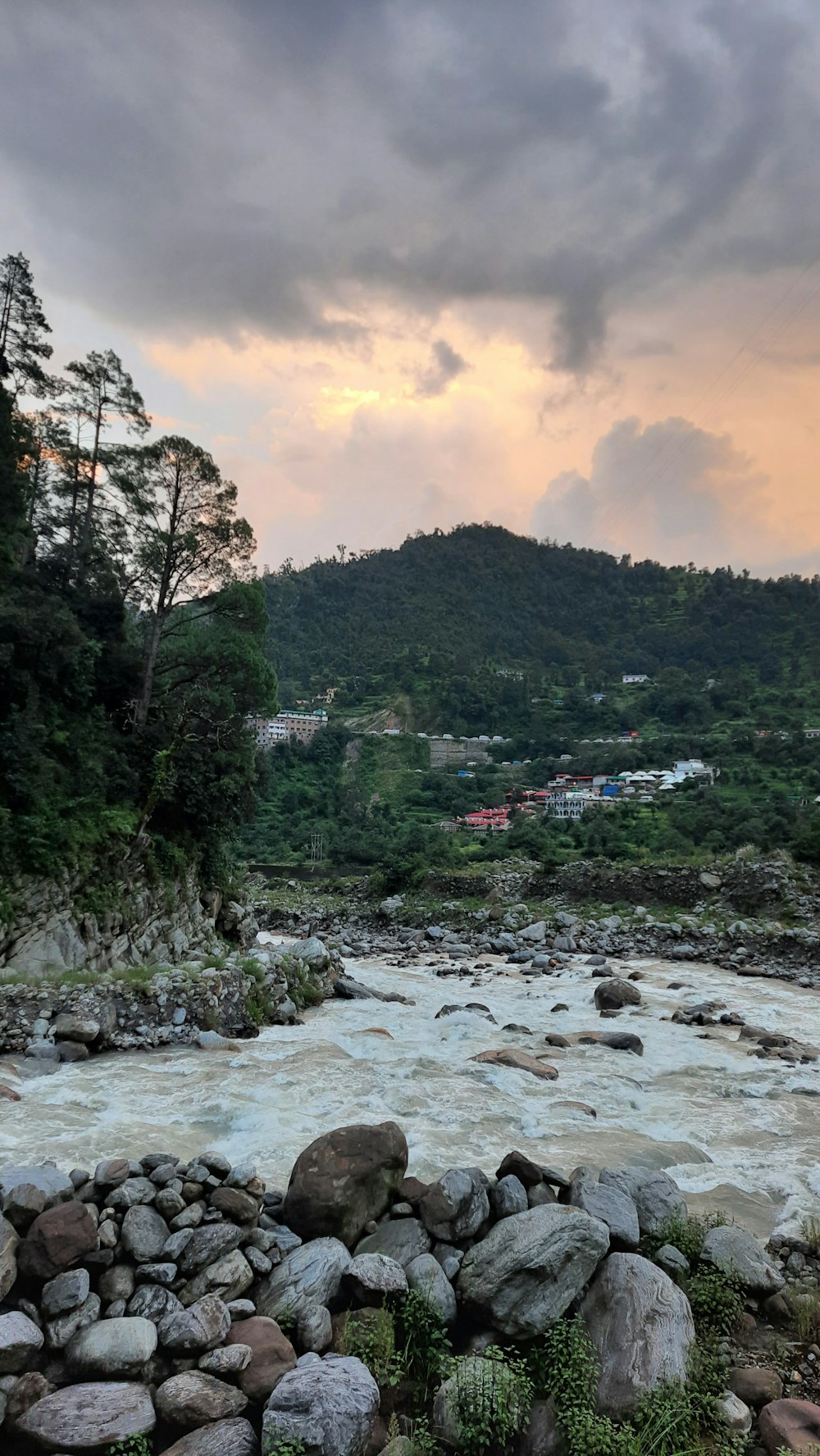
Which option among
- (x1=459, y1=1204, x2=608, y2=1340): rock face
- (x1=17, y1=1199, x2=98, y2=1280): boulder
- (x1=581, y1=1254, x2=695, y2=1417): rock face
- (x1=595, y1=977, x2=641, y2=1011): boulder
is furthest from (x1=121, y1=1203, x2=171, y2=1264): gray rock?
(x1=595, y1=977, x2=641, y2=1011): boulder

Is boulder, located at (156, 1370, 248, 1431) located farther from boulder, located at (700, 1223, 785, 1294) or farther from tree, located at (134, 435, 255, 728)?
tree, located at (134, 435, 255, 728)

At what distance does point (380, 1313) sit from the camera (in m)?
4.63

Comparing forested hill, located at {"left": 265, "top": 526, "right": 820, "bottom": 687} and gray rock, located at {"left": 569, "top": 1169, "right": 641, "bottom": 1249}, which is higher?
forested hill, located at {"left": 265, "top": 526, "right": 820, "bottom": 687}

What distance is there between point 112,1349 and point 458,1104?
531 cm

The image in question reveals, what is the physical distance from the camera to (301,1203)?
18.1ft

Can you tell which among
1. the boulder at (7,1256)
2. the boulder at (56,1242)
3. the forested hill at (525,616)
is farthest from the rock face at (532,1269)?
the forested hill at (525,616)

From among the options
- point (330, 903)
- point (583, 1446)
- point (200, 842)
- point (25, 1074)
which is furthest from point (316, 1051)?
point (330, 903)

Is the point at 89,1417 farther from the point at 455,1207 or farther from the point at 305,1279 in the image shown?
the point at 455,1207

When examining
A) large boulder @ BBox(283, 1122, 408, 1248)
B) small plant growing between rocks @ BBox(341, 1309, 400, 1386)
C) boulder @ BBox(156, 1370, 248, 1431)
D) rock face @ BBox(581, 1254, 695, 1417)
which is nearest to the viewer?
boulder @ BBox(156, 1370, 248, 1431)

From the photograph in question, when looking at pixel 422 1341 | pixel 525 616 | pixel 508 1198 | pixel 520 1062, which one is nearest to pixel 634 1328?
pixel 508 1198

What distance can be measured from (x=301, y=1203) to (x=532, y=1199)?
1.85m

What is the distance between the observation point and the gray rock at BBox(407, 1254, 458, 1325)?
4723mm

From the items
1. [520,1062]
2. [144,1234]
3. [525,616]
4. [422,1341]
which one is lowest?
[520,1062]

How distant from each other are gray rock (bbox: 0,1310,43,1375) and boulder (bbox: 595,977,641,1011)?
1328 cm
